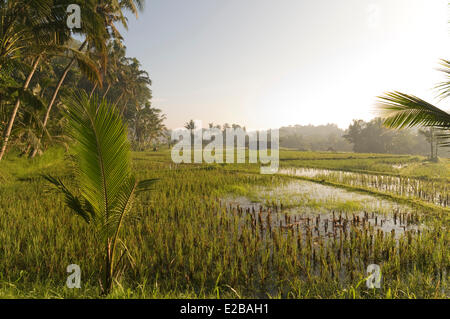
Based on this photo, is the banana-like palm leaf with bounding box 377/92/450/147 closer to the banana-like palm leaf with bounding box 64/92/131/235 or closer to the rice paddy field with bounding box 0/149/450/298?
the rice paddy field with bounding box 0/149/450/298

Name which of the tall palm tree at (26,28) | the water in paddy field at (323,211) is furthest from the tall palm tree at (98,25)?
the water in paddy field at (323,211)

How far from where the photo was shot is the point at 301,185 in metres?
10.2

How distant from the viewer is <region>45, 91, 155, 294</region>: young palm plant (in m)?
2.06

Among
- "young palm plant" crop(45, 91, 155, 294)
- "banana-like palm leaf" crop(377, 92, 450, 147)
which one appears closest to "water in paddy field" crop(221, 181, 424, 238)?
"banana-like palm leaf" crop(377, 92, 450, 147)

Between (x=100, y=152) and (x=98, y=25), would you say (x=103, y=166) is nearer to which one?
(x=100, y=152)

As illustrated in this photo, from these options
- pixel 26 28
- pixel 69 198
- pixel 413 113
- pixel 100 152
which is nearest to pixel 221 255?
pixel 69 198

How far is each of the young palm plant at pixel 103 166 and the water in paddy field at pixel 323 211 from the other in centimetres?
326

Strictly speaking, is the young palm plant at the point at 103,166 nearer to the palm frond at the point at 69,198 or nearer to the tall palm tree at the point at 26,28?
the palm frond at the point at 69,198

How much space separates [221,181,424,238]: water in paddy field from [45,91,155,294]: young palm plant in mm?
3256

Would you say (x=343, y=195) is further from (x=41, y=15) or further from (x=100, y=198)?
(x=41, y=15)

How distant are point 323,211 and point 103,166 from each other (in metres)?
5.86

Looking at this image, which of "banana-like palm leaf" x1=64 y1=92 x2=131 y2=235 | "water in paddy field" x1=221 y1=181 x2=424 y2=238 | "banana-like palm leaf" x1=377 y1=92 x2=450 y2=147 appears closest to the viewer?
"banana-like palm leaf" x1=64 y1=92 x2=131 y2=235

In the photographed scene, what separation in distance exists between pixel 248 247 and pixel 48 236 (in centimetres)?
341
